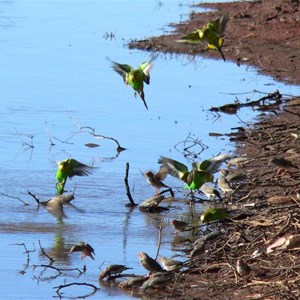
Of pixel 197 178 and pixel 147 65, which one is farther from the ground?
pixel 147 65

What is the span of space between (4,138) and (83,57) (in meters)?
7.90

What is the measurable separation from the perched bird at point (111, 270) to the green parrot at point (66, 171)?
2.77 m

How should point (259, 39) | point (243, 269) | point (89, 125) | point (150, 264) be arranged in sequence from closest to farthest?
point (243, 269) → point (150, 264) → point (89, 125) → point (259, 39)

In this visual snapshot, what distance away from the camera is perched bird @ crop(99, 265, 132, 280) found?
8.23 m

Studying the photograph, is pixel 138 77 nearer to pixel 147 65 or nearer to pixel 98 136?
pixel 147 65

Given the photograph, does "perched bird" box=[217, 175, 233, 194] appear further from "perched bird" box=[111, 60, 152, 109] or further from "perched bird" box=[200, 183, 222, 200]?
"perched bird" box=[111, 60, 152, 109]

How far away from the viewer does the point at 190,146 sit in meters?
13.8

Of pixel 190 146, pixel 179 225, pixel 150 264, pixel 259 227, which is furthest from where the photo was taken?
pixel 190 146

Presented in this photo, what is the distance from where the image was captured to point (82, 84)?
59.4 feet

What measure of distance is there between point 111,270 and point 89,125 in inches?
261

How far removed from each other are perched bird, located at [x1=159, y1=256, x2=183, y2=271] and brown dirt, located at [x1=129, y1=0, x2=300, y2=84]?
35.7 ft

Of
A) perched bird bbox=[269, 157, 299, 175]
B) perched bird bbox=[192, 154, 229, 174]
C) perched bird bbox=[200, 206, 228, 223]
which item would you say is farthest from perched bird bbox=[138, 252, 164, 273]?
perched bird bbox=[269, 157, 299, 175]

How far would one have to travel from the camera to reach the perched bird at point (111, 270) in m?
8.23

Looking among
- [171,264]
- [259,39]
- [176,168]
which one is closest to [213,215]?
[171,264]
